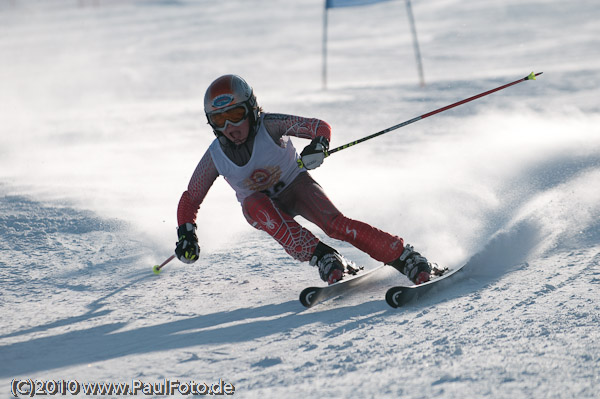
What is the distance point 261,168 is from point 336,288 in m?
0.74

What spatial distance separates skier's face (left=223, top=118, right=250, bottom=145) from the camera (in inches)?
143

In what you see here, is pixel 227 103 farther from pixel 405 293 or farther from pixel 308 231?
pixel 405 293

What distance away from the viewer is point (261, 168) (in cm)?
375

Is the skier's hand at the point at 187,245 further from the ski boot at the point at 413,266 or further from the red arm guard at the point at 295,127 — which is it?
the ski boot at the point at 413,266

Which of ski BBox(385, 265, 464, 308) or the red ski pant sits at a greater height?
the red ski pant

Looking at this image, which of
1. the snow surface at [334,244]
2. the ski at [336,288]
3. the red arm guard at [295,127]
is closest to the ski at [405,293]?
the snow surface at [334,244]

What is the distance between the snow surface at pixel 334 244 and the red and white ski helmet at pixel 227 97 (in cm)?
99

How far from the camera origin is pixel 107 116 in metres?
11.1

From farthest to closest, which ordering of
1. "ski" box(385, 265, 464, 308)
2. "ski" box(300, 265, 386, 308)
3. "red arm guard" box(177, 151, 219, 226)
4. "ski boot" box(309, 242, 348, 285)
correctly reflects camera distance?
"red arm guard" box(177, 151, 219, 226) → "ski boot" box(309, 242, 348, 285) → "ski" box(300, 265, 386, 308) → "ski" box(385, 265, 464, 308)

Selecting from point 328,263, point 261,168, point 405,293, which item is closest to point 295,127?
point 261,168

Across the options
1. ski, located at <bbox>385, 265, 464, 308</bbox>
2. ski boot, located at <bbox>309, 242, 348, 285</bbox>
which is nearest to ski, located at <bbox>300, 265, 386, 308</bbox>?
ski boot, located at <bbox>309, 242, 348, 285</bbox>

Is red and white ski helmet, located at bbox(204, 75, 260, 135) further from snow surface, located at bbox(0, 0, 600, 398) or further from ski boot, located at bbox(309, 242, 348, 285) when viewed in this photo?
snow surface, located at bbox(0, 0, 600, 398)

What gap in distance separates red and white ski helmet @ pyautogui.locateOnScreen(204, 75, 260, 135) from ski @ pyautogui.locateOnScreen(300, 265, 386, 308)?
957 mm

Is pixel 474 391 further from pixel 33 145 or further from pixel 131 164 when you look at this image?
pixel 33 145
